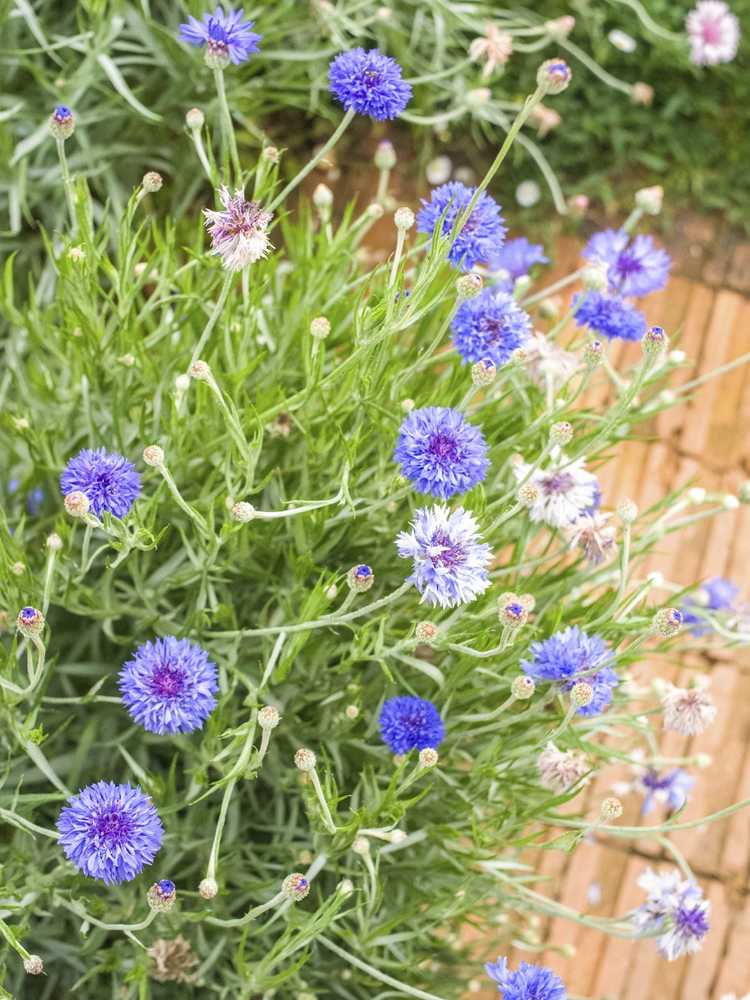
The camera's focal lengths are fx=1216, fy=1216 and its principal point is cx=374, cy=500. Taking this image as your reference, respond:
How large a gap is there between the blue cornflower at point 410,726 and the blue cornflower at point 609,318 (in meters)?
0.37

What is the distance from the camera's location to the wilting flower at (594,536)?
3.30 feet

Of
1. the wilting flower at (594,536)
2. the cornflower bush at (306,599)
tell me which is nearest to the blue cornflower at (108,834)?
→ the cornflower bush at (306,599)

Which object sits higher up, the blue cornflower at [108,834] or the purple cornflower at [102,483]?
the purple cornflower at [102,483]

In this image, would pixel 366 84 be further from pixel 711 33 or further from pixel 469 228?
pixel 711 33

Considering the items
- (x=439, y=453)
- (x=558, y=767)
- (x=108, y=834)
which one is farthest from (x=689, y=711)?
(x=108, y=834)

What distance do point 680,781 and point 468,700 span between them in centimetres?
37

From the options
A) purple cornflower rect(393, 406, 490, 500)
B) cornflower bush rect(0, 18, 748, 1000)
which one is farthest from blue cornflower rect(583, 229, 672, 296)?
purple cornflower rect(393, 406, 490, 500)

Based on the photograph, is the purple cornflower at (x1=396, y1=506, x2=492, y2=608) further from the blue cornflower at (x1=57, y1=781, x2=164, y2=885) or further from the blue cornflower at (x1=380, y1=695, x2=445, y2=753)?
the blue cornflower at (x1=57, y1=781, x2=164, y2=885)

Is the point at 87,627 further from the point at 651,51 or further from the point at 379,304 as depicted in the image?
the point at 651,51

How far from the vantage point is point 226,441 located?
988 millimetres

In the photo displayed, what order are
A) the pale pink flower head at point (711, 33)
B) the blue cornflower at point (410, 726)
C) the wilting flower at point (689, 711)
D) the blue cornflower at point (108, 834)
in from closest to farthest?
1. the blue cornflower at point (108, 834)
2. the blue cornflower at point (410, 726)
3. the wilting flower at point (689, 711)
4. the pale pink flower head at point (711, 33)

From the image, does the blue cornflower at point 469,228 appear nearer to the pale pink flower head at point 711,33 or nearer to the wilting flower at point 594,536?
the wilting flower at point 594,536

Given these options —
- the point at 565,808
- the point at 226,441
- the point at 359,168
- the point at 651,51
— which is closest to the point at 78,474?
the point at 226,441

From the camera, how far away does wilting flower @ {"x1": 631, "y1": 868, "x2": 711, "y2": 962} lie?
0.99m
